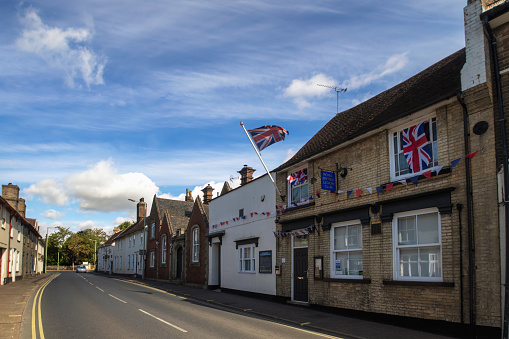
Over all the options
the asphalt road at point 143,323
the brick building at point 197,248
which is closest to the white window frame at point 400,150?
the asphalt road at point 143,323

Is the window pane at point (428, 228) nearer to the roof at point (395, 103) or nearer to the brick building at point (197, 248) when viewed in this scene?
the roof at point (395, 103)

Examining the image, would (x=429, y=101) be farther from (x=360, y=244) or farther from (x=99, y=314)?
(x=99, y=314)

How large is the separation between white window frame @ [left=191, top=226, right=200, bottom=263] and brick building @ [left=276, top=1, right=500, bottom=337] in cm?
1391

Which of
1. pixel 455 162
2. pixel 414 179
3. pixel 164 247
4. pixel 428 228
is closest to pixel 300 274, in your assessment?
pixel 428 228

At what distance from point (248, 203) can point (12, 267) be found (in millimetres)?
21575

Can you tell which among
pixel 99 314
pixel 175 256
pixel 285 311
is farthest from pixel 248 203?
pixel 175 256

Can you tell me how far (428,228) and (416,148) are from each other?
2407 millimetres

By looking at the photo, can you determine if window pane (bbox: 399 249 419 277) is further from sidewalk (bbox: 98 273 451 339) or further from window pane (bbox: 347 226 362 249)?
window pane (bbox: 347 226 362 249)

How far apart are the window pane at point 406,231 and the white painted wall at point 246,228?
8.14m

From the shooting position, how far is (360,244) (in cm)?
1405

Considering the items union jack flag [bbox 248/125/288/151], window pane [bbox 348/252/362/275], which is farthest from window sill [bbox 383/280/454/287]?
union jack flag [bbox 248/125/288/151]

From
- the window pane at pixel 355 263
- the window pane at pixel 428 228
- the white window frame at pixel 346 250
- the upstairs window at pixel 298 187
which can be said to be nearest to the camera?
the window pane at pixel 428 228

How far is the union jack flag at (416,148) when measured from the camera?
39.3ft

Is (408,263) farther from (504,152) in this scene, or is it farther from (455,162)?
(504,152)
